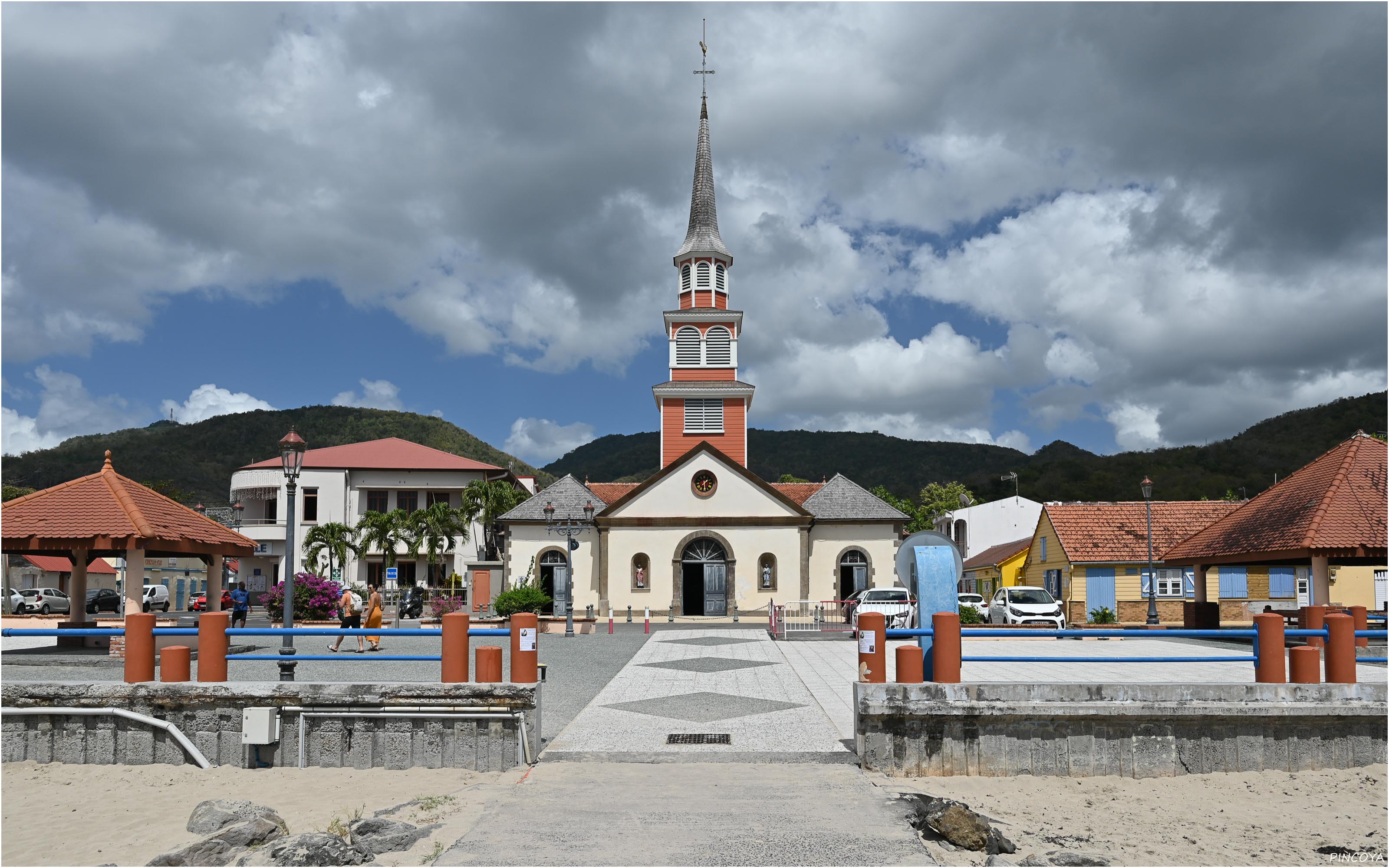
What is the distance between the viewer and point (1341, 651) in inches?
384

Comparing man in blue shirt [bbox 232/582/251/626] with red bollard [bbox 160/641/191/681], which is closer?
red bollard [bbox 160/641/191/681]

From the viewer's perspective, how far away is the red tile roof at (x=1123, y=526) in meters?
37.7

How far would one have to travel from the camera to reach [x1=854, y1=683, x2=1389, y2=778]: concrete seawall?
29.9ft

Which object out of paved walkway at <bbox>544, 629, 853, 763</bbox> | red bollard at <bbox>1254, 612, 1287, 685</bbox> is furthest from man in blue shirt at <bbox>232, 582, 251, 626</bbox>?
red bollard at <bbox>1254, 612, 1287, 685</bbox>

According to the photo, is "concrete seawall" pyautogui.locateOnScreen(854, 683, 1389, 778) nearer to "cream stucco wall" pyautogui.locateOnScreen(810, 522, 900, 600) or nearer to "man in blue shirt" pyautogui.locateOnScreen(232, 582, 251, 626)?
"man in blue shirt" pyautogui.locateOnScreen(232, 582, 251, 626)

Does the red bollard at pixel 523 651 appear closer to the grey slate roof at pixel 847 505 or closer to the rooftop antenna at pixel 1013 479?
the grey slate roof at pixel 847 505

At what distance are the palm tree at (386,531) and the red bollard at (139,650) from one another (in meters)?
45.1

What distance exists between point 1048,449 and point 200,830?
5559 inches

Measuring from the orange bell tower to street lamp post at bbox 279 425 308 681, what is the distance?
2905 centimetres

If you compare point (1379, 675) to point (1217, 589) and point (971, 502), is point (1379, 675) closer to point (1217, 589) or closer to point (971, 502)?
point (1217, 589)

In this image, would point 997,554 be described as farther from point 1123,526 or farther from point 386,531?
point 386,531

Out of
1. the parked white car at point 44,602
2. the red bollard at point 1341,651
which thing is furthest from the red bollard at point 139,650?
the parked white car at point 44,602

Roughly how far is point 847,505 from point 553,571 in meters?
12.1

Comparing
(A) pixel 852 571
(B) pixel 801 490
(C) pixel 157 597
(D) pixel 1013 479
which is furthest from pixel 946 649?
(D) pixel 1013 479
